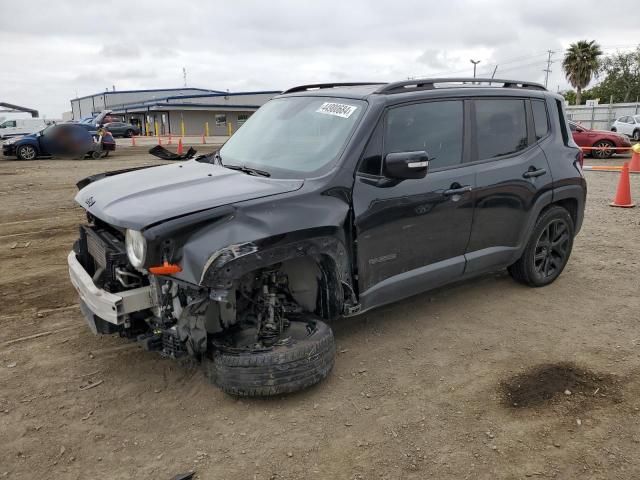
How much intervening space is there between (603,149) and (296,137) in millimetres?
18368

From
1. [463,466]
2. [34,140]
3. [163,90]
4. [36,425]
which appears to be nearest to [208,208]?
[36,425]

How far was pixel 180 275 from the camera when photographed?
9.64 feet

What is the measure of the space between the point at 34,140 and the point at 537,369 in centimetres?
2063

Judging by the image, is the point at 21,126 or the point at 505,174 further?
the point at 21,126

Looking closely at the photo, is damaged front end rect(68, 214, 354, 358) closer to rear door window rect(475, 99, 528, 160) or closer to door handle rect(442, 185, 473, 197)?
door handle rect(442, 185, 473, 197)

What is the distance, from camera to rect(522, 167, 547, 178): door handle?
4.69m

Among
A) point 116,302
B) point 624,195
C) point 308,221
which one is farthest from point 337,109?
point 624,195

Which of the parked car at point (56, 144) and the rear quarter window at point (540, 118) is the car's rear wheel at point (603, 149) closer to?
the rear quarter window at point (540, 118)

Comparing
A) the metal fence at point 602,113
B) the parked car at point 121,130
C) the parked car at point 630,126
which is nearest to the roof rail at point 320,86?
the parked car at point 630,126

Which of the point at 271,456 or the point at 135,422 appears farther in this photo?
the point at 135,422

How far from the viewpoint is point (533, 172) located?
187 inches

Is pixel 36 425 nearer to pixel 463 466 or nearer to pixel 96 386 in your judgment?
pixel 96 386

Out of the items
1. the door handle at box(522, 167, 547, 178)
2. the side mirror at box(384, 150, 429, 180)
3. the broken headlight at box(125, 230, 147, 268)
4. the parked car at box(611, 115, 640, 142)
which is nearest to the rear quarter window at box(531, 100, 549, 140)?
the door handle at box(522, 167, 547, 178)

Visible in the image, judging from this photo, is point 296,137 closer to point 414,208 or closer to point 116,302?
point 414,208
